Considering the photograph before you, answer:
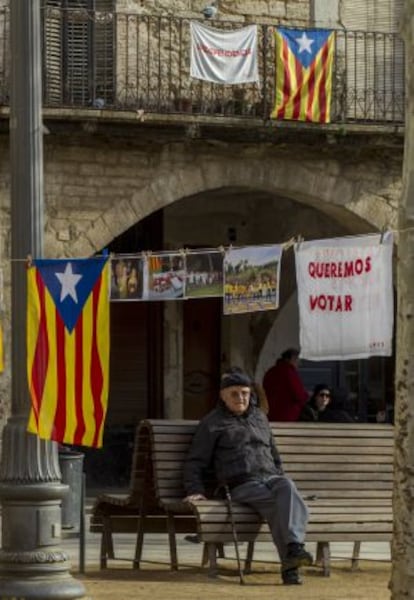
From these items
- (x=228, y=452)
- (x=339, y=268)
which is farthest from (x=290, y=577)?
(x=339, y=268)

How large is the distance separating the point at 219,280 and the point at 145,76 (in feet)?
14.2

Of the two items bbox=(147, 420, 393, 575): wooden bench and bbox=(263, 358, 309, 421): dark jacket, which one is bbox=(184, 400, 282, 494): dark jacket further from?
bbox=(263, 358, 309, 421): dark jacket

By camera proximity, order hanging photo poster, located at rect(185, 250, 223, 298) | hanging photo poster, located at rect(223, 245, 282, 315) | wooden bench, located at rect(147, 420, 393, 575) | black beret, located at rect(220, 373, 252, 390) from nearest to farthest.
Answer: wooden bench, located at rect(147, 420, 393, 575) → black beret, located at rect(220, 373, 252, 390) → hanging photo poster, located at rect(223, 245, 282, 315) → hanging photo poster, located at rect(185, 250, 223, 298)

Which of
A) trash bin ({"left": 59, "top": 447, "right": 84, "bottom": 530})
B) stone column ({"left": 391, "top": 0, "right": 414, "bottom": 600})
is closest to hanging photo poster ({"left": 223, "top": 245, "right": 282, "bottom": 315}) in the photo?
trash bin ({"left": 59, "top": 447, "right": 84, "bottom": 530})

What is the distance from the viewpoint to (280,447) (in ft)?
47.4

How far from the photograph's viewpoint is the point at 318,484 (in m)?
14.5

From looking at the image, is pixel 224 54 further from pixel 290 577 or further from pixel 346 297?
pixel 290 577

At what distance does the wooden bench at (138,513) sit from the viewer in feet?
45.7

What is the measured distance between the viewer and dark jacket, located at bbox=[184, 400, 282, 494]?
45.0ft

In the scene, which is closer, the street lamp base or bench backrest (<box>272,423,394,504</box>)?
the street lamp base

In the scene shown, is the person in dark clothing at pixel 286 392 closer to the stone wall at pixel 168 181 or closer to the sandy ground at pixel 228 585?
the stone wall at pixel 168 181

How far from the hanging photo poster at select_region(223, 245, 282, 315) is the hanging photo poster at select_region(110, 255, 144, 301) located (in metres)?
0.86

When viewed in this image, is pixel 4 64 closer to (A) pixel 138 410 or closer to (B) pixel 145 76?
(B) pixel 145 76

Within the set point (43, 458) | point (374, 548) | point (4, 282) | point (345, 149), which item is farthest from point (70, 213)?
point (43, 458)
